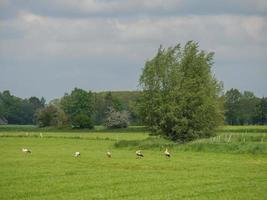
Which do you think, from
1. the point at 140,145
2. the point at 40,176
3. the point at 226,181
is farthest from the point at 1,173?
the point at 140,145

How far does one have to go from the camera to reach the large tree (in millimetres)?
75312

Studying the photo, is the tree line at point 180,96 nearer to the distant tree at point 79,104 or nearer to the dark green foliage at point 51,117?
the dark green foliage at point 51,117

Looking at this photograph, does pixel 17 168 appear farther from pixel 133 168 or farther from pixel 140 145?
pixel 140 145

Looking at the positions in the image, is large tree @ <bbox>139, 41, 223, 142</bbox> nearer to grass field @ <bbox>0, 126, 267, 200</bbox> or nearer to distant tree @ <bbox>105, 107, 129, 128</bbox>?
grass field @ <bbox>0, 126, 267, 200</bbox>

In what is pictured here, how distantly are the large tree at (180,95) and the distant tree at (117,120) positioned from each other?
75814 mm

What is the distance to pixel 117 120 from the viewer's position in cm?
15600

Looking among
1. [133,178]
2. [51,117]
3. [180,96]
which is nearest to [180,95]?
[180,96]

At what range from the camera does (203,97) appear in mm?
75750

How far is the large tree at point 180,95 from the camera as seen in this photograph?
75.3m

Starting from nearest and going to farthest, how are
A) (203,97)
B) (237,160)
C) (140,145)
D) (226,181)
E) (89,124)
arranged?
(226,181)
(237,160)
(140,145)
(203,97)
(89,124)

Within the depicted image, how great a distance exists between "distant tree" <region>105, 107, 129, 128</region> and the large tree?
7581 cm

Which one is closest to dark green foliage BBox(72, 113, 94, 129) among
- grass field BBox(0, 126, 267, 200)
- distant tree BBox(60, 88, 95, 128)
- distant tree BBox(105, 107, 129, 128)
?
distant tree BBox(105, 107, 129, 128)

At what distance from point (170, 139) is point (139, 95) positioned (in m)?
7.02

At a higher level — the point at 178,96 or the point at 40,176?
the point at 178,96
